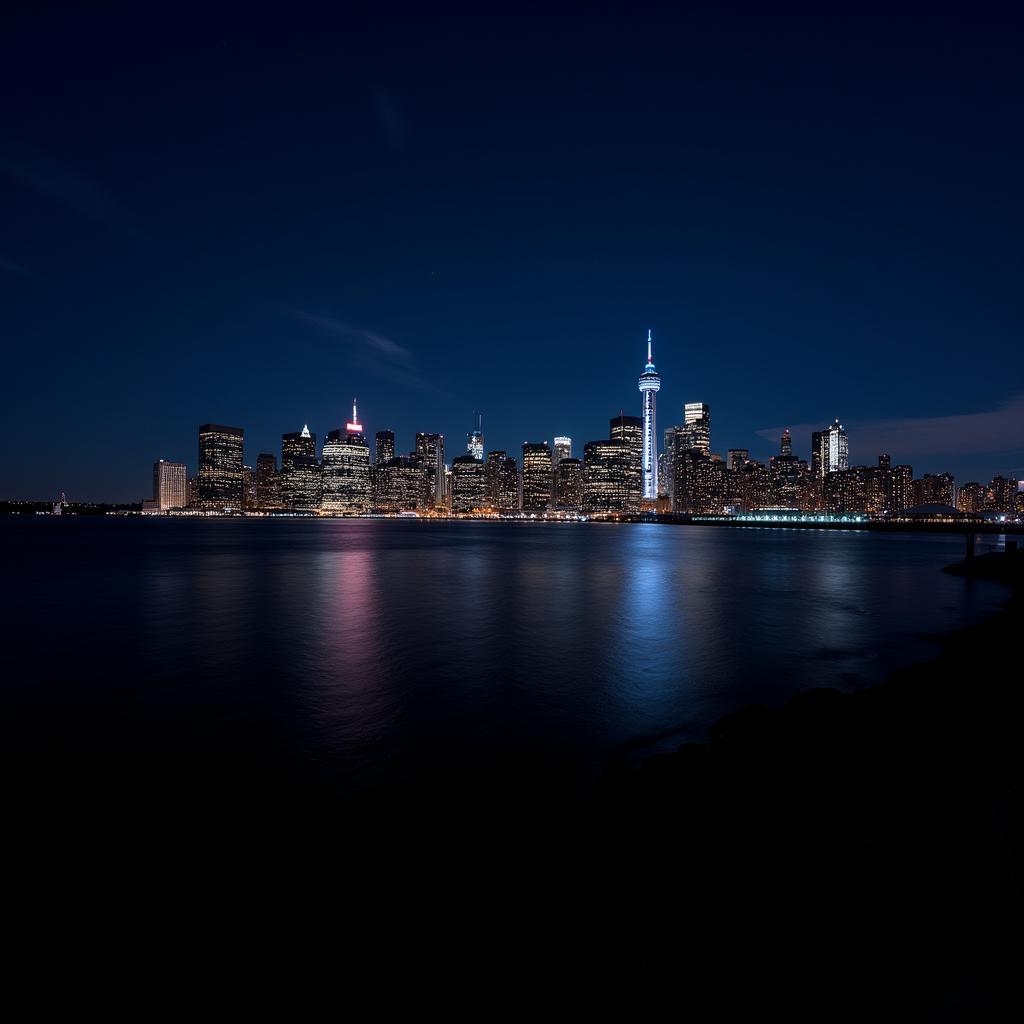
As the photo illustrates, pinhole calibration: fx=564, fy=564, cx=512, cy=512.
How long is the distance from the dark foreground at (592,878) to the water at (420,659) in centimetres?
184

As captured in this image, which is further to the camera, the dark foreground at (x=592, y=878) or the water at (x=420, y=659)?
the water at (x=420, y=659)

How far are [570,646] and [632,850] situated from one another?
14257 millimetres

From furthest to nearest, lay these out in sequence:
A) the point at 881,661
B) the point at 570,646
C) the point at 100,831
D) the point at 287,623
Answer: the point at 287,623 → the point at 570,646 → the point at 881,661 → the point at 100,831

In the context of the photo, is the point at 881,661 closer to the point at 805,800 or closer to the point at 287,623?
the point at 805,800

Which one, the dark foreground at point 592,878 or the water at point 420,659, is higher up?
the dark foreground at point 592,878

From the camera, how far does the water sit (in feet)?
39.1

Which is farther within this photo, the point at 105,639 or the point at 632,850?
the point at 105,639

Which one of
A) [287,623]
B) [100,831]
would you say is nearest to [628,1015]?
[100,831]

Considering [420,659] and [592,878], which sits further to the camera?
[420,659]

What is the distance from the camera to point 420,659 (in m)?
18.9

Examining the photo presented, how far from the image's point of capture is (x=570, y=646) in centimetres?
2095

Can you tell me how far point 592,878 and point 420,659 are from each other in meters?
13.1

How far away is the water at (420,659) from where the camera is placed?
11.9 m

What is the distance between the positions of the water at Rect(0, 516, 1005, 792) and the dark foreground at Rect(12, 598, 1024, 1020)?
1844 mm
